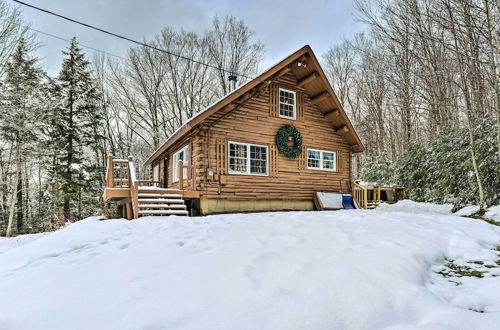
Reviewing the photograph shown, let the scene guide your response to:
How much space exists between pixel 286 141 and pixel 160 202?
16.9 ft

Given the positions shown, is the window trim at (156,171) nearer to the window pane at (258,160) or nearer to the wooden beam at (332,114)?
the window pane at (258,160)

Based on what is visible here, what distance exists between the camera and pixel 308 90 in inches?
456

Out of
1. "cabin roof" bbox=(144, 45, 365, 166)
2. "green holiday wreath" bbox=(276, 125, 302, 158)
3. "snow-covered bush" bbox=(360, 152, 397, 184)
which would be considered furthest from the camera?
"snow-covered bush" bbox=(360, 152, 397, 184)

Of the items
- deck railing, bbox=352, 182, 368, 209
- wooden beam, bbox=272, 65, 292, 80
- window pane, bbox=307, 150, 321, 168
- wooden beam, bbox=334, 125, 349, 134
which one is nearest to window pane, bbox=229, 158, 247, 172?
window pane, bbox=307, 150, 321, 168

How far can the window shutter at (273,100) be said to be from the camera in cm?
1071

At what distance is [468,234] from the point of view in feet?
14.8

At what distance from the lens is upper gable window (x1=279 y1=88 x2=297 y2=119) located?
36.3 ft

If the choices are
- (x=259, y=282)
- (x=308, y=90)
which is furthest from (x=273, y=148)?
(x=259, y=282)

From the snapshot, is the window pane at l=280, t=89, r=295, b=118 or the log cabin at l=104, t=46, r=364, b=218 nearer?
the log cabin at l=104, t=46, r=364, b=218

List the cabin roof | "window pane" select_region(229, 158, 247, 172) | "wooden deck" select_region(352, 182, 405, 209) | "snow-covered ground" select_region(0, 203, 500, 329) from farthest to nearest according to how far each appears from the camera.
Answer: "wooden deck" select_region(352, 182, 405, 209), "window pane" select_region(229, 158, 247, 172), the cabin roof, "snow-covered ground" select_region(0, 203, 500, 329)

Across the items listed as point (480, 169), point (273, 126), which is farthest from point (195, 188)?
point (480, 169)

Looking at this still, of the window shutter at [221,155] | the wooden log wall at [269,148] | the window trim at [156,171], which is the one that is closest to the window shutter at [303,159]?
the wooden log wall at [269,148]

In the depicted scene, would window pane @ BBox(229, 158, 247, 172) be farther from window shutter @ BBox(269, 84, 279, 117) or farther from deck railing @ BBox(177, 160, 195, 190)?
window shutter @ BBox(269, 84, 279, 117)

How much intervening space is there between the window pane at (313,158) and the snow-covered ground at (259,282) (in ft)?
23.6
